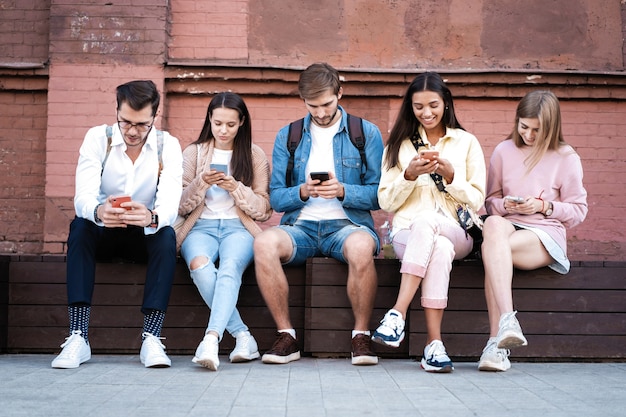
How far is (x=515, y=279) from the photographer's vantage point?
491 centimetres

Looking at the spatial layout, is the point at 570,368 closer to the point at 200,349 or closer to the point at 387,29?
the point at 200,349

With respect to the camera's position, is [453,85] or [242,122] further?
[453,85]

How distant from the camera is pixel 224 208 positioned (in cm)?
518

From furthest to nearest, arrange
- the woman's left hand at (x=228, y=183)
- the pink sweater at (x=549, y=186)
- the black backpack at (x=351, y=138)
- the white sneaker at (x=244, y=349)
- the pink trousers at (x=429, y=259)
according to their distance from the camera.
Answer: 1. the black backpack at (x=351, y=138)
2. the woman's left hand at (x=228, y=183)
3. the pink sweater at (x=549, y=186)
4. the white sneaker at (x=244, y=349)
5. the pink trousers at (x=429, y=259)

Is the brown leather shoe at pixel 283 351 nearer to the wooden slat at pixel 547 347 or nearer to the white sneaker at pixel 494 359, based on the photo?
the wooden slat at pixel 547 347

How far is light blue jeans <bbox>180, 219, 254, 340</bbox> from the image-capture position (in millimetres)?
4529

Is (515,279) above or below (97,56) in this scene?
below

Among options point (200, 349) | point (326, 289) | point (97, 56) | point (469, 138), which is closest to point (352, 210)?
point (326, 289)

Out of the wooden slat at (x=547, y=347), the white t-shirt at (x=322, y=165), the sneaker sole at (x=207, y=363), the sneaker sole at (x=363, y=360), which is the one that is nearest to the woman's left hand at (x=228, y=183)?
the white t-shirt at (x=322, y=165)

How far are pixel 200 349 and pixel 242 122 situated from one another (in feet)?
5.28

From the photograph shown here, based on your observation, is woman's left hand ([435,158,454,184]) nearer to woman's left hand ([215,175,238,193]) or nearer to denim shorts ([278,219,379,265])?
denim shorts ([278,219,379,265])

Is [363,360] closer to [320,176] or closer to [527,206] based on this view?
[320,176]

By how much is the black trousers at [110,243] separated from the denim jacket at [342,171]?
2.52 feet

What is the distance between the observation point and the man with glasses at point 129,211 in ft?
14.8
